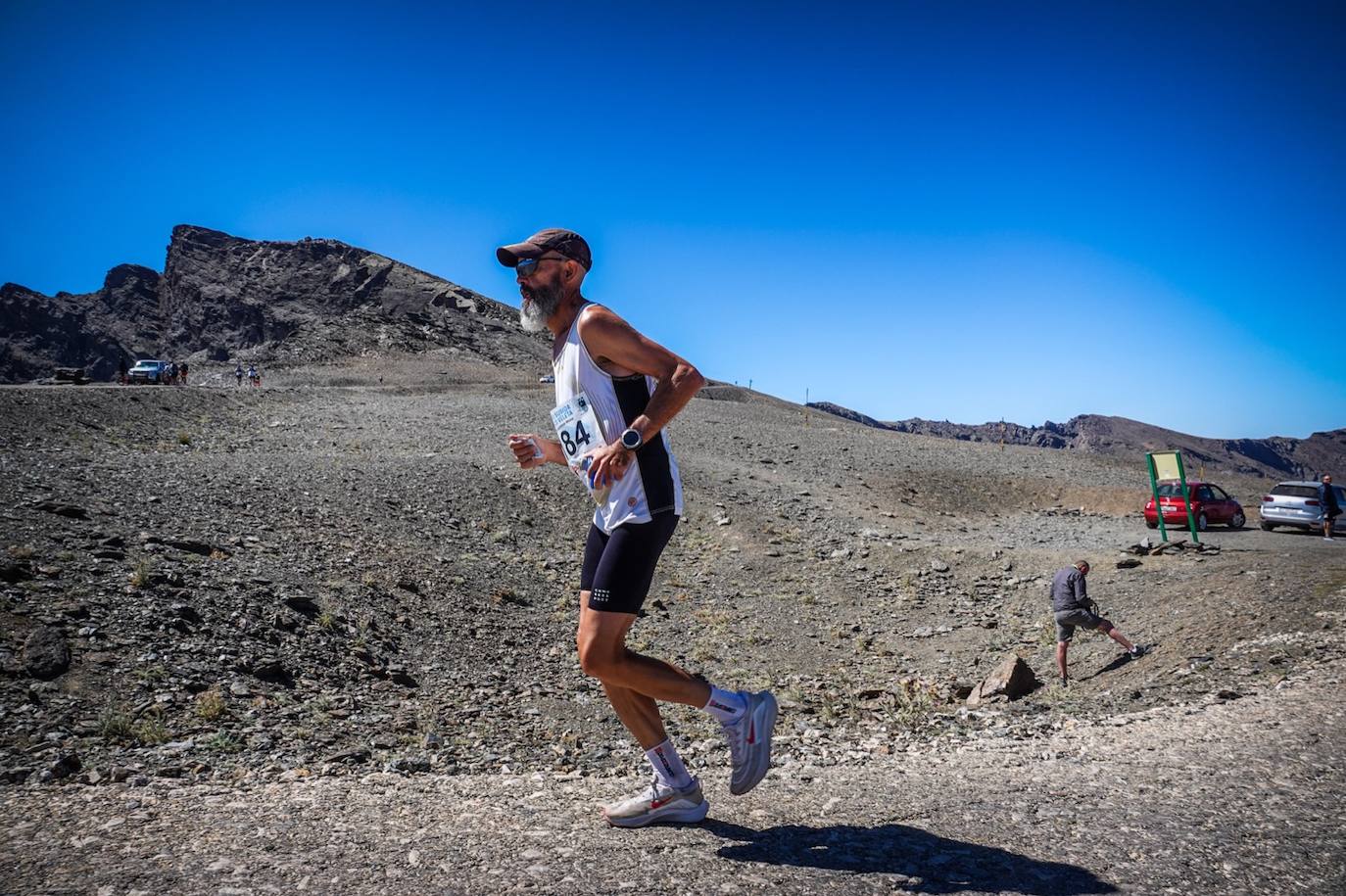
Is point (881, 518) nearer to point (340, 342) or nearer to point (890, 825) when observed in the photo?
point (890, 825)

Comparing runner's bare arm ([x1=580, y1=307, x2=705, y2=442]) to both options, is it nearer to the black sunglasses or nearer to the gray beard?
the gray beard

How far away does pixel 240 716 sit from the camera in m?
5.59

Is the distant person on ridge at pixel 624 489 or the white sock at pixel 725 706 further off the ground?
the distant person on ridge at pixel 624 489

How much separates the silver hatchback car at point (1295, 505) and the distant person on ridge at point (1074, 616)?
50.0 ft

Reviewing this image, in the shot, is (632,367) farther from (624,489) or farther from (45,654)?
(45,654)

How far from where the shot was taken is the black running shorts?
347 centimetres

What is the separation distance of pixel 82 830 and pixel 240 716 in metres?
2.29

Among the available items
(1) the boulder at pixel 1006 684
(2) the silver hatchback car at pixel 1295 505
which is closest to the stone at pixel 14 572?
(1) the boulder at pixel 1006 684

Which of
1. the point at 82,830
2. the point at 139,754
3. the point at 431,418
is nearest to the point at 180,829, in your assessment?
the point at 82,830

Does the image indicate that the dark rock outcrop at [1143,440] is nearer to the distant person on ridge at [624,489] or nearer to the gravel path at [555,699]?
the gravel path at [555,699]

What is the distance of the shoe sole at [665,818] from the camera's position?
361 cm

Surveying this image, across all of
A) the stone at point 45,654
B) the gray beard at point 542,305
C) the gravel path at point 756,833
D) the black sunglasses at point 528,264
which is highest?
the black sunglasses at point 528,264

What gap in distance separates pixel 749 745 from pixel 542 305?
2.21 m

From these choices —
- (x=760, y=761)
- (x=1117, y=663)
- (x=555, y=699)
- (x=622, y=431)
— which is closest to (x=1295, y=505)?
(x=1117, y=663)
